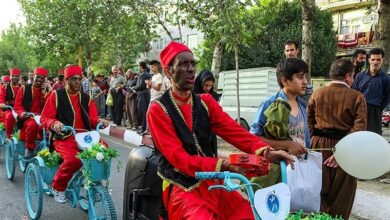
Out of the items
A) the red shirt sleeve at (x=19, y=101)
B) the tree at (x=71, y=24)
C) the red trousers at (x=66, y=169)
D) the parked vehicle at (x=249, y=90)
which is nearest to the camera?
the red trousers at (x=66, y=169)

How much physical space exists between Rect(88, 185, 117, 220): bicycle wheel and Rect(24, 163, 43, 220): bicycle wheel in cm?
104

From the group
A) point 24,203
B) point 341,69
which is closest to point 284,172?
point 341,69

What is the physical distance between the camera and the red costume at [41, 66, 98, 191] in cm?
497

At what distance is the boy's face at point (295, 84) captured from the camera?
359 cm

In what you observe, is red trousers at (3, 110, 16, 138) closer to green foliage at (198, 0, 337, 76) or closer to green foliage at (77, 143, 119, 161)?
green foliage at (77, 143, 119, 161)

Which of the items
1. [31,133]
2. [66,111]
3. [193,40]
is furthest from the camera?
[193,40]

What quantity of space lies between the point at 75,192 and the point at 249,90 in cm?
891

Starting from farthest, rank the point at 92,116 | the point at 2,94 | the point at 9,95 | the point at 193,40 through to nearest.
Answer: the point at 193,40, the point at 9,95, the point at 2,94, the point at 92,116

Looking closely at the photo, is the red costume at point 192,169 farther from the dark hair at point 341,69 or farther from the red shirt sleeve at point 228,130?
the dark hair at point 341,69

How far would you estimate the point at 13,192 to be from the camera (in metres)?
6.62

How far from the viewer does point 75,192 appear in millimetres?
4973

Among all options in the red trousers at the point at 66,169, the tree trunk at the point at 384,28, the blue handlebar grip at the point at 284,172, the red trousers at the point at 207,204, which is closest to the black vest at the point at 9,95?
the red trousers at the point at 66,169

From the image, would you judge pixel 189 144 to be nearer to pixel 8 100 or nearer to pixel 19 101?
pixel 19 101

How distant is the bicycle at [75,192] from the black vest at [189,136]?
4.82ft
